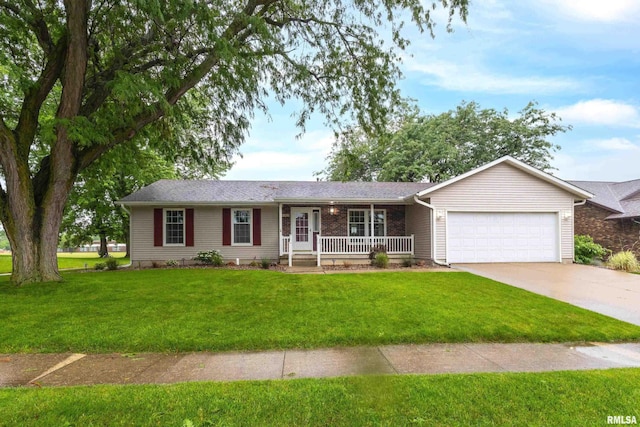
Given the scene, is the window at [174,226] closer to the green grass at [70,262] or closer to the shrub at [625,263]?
the green grass at [70,262]

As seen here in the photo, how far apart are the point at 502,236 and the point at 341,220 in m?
6.53

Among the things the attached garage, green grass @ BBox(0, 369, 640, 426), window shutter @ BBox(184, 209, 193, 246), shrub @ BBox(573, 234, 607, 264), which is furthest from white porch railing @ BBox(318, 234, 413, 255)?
green grass @ BBox(0, 369, 640, 426)

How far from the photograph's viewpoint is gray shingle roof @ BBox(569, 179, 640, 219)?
16.8m

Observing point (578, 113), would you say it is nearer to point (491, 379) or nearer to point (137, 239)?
point (491, 379)

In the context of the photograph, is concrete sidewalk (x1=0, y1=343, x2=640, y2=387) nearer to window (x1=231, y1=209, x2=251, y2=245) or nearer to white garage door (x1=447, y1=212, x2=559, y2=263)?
white garage door (x1=447, y1=212, x2=559, y2=263)

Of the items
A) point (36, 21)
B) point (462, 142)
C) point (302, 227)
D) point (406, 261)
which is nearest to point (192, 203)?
point (302, 227)

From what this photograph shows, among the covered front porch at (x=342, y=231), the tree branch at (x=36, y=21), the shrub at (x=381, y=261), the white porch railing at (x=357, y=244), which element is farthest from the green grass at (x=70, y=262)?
the shrub at (x=381, y=261)

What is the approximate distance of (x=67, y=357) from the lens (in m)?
4.11

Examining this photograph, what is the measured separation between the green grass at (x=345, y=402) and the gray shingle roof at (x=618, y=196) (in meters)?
18.3

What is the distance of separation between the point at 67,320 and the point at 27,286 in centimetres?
343

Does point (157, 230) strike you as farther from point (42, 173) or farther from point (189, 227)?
point (42, 173)

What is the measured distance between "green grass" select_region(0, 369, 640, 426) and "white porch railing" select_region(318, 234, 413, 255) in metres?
10.2

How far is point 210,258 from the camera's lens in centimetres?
1326

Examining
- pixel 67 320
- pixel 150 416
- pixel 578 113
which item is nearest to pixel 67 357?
pixel 67 320
